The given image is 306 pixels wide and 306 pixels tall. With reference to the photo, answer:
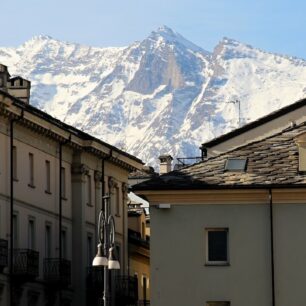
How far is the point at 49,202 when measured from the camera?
92.9 m

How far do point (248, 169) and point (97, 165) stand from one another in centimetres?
3595

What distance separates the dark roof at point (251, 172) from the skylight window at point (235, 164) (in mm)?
169

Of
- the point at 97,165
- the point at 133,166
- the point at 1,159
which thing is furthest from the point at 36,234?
the point at 133,166

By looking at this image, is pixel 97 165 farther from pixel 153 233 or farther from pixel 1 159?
pixel 153 233

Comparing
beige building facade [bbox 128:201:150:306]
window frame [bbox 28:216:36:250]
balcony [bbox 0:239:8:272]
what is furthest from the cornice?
beige building facade [bbox 128:201:150:306]

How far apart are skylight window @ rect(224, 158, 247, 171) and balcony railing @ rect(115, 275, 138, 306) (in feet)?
110

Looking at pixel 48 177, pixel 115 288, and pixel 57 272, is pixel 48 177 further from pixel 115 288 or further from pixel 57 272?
pixel 115 288

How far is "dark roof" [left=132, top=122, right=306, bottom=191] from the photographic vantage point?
66.9m

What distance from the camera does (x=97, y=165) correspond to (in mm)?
103625

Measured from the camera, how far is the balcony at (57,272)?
9112 centimetres

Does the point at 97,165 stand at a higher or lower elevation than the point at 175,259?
higher

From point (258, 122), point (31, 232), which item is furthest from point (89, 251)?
point (258, 122)

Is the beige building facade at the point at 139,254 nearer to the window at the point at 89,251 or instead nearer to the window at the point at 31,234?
the window at the point at 89,251

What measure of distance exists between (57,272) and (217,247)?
2608 cm
